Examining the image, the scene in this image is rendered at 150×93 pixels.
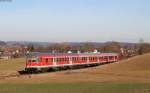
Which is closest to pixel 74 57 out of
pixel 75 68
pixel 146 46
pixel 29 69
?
pixel 75 68

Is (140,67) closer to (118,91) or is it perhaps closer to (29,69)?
(29,69)

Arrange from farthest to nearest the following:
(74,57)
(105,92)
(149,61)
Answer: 1. (149,61)
2. (74,57)
3. (105,92)

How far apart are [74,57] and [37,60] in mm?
10239

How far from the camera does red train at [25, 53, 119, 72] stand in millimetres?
60812

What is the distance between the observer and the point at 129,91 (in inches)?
1114

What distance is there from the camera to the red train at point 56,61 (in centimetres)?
6081

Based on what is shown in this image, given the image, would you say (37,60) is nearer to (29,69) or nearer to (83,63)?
(29,69)

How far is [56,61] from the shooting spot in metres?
63.9

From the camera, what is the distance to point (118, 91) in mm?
28453

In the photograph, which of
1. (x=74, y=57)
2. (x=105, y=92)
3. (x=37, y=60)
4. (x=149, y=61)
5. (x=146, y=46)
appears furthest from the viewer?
(x=146, y=46)

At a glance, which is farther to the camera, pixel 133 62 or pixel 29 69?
pixel 133 62

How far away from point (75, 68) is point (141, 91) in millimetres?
43148

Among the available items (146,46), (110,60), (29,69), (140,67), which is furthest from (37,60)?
(146,46)

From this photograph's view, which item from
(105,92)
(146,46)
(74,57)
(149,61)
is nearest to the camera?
(105,92)
